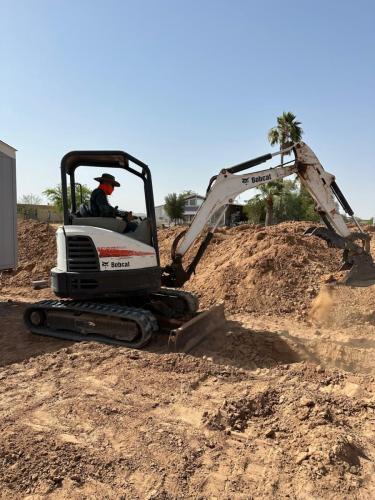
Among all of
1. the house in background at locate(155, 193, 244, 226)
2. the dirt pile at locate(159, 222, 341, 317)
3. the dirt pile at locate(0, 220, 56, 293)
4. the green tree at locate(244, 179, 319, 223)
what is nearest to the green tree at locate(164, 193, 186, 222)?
the house in background at locate(155, 193, 244, 226)

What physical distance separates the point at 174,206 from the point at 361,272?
43.0 meters

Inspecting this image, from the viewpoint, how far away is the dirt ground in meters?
2.90

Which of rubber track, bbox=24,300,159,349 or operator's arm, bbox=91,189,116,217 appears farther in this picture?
operator's arm, bbox=91,189,116,217

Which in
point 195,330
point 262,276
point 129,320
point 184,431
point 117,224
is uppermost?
point 117,224

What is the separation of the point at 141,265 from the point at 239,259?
4908mm

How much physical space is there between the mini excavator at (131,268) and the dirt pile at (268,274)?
1.64 meters

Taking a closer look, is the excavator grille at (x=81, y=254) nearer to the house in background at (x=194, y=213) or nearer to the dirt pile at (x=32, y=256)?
the house in background at (x=194, y=213)

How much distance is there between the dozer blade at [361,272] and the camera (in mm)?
7364

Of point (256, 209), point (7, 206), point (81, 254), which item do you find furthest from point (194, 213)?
point (81, 254)

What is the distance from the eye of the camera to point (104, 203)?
6.25 m

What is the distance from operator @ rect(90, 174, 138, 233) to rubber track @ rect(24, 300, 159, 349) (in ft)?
4.00

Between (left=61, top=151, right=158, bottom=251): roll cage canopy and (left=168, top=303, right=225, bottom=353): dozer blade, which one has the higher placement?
(left=61, top=151, right=158, bottom=251): roll cage canopy

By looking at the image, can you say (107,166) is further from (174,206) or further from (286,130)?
(174,206)

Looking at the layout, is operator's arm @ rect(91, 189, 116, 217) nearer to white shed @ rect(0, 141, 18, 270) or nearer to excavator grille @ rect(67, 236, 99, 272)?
excavator grille @ rect(67, 236, 99, 272)
